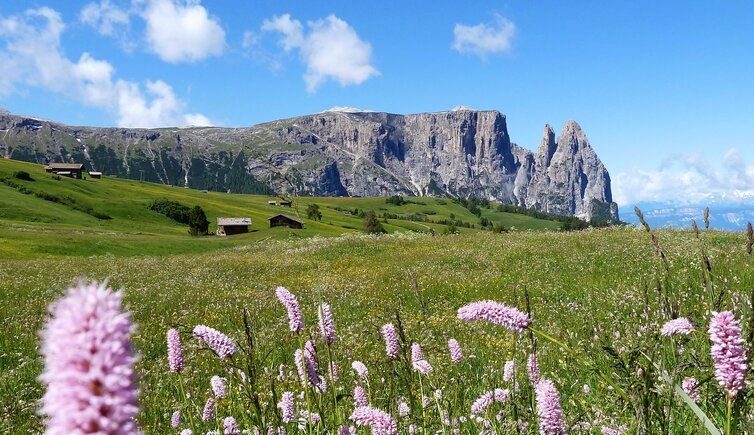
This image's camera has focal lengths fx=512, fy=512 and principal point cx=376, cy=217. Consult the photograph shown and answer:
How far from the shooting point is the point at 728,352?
2051 millimetres

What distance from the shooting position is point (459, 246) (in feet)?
93.6

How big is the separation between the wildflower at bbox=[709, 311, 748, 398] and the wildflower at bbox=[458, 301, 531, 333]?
728mm

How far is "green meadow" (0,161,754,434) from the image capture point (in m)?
3.64

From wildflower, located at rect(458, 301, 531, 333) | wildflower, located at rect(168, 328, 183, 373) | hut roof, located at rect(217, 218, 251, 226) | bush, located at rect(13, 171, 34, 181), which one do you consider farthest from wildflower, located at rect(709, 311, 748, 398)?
bush, located at rect(13, 171, 34, 181)

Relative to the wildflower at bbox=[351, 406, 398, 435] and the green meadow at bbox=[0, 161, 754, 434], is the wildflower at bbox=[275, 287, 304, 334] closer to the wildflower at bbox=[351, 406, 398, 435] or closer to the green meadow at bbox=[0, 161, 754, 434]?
the green meadow at bbox=[0, 161, 754, 434]

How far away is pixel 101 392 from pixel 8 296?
20280 mm

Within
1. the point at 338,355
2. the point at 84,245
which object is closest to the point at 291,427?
the point at 338,355

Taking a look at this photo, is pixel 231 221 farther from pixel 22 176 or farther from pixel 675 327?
pixel 675 327

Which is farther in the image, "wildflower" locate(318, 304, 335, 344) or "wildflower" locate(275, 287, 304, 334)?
"wildflower" locate(275, 287, 304, 334)

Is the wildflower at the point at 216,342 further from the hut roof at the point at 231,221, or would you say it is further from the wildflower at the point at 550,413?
the hut roof at the point at 231,221

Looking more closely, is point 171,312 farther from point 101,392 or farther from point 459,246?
point 459,246

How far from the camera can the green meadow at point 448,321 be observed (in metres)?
3.64

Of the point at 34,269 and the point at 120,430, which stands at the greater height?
the point at 120,430

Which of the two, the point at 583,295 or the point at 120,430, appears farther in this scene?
the point at 583,295
